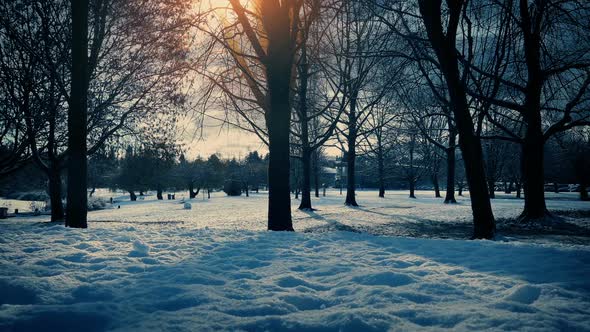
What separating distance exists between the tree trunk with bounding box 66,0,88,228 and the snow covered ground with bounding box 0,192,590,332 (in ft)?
9.31

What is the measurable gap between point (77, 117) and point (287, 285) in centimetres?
701

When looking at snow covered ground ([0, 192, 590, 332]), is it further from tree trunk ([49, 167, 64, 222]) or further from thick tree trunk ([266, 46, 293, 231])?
tree trunk ([49, 167, 64, 222])

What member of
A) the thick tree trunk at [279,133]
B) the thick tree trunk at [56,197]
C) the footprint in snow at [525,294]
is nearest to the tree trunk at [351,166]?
the thick tree trunk at [279,133]

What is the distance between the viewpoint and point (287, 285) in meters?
3.08

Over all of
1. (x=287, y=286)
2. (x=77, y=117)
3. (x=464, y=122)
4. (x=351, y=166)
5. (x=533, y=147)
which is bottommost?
(x=287, y=286)

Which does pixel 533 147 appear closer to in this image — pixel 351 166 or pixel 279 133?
pixel 279 133

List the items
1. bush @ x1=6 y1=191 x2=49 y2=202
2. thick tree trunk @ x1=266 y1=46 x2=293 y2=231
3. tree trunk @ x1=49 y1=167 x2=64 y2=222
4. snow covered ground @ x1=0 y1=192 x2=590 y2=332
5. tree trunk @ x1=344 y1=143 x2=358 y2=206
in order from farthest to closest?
bush @ x1=6 y1=191 x2=49 y2=202, tree trunk @ x1=344 y1=143 x2=358 y2=206, tree trunk @ x1=49 y1=167 x2=64 y2=222, thick tree trunk @ x1=266 y1=46 x2=293 y2=231, snow covered ground @ x1=0 y1=192 x2=590 y2=332

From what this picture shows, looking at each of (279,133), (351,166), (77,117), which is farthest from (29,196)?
(279,133)

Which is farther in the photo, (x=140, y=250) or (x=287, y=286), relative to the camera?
(x=140, y=250)

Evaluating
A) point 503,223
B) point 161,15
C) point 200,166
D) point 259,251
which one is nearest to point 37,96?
point 161,15

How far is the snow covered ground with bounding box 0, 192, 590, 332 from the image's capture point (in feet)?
7.23

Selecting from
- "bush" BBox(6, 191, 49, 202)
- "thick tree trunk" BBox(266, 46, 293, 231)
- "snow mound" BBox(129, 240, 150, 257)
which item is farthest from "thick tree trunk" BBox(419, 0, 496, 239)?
"bush" BBox(6, 191, 49, 202)

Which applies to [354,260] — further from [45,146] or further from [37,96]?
[45,146]

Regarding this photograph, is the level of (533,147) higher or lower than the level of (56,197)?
higher
